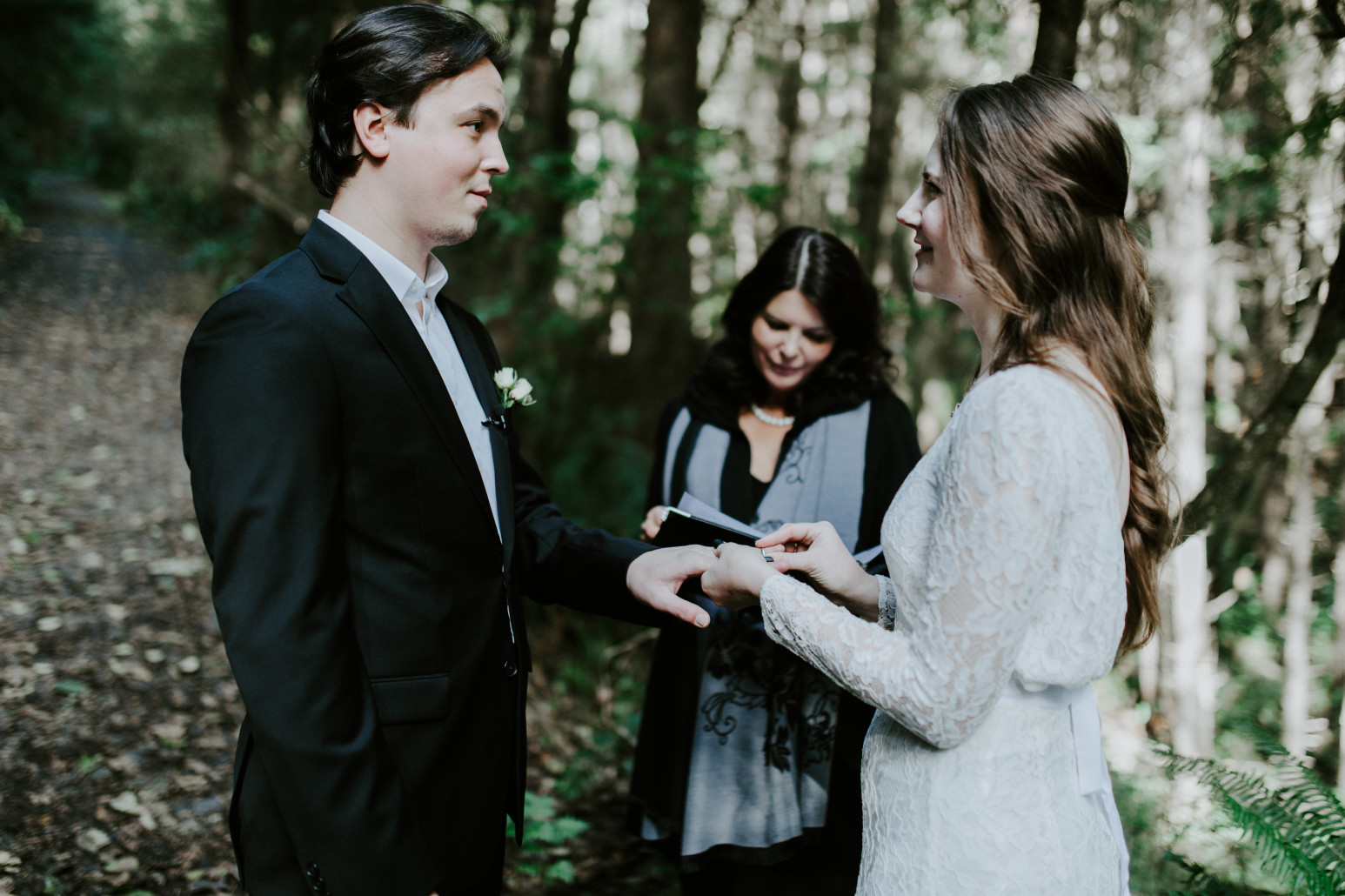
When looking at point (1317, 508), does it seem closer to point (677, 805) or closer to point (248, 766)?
point (677, 805)

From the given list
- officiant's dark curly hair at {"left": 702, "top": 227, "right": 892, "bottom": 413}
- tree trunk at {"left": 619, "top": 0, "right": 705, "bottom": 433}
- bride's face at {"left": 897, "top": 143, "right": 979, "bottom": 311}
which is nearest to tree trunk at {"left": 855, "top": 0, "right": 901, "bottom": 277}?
tree trunk at {"left": 619, "top": 0, "right": 705, "bottom": 433}

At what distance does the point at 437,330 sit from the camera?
209cm

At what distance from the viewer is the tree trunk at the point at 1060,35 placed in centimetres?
317

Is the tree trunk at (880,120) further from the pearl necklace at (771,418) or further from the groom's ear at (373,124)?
the groom's ear at (373,124)

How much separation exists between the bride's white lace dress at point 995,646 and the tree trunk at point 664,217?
400 centimetres

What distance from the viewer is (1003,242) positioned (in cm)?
160

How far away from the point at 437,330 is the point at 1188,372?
19.4 ft

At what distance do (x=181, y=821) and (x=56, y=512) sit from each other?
370 cm

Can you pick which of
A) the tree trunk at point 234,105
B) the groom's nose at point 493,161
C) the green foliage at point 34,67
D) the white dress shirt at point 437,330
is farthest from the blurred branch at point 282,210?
the groom's nose at point 493,161

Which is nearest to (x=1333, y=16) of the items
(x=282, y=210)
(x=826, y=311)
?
(x=826, y=311)

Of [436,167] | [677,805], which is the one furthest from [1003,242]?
[677,805]

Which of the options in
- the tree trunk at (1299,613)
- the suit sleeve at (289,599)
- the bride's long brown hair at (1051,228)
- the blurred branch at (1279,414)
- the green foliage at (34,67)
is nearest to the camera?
the suit sleeve at (289,599)

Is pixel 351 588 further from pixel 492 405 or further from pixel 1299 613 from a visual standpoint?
pixel 1299 613

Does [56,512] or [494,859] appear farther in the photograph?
[56,512]
